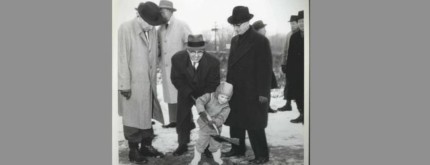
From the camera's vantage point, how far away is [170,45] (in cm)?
553

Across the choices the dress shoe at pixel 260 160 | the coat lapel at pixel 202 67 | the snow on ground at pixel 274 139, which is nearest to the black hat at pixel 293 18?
the snow on ground at pixel 274 139

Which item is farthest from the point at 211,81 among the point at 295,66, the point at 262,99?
the point at 295,66

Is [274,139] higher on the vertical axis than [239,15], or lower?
lower

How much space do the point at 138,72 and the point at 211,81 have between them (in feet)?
2.38

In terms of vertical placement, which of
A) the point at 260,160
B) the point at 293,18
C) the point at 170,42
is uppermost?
the point at 293,18

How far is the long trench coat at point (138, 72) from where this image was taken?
18.3 ft

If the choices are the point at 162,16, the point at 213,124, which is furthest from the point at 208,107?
the point at 162,16

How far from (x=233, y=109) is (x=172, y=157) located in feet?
2.52

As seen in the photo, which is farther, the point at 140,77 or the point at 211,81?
the point at 140,77

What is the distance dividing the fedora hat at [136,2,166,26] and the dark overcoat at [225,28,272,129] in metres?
0.75

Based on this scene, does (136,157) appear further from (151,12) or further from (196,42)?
(151,12)

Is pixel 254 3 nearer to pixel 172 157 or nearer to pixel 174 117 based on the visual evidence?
pixel 174 117

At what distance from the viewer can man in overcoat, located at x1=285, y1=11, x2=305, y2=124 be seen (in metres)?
5.52

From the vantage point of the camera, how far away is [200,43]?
546cm
